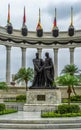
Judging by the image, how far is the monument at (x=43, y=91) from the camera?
4112 cm

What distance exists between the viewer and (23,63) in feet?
257

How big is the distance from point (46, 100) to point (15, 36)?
38.0 meters

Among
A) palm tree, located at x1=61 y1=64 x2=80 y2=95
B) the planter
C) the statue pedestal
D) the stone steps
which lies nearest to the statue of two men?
the statue pedestal

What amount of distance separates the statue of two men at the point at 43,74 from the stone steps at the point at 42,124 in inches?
587

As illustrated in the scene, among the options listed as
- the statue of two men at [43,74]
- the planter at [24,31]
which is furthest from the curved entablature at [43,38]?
the statue of two men at [43,74]

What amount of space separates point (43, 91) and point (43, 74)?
2315mm

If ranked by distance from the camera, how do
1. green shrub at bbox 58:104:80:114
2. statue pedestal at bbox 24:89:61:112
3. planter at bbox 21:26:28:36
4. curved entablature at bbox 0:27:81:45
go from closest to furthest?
green shrub at bbox 58:104:80:114
statue pedestal at bbox 24:89:61:112
curved entablature at bbox 0:27:81:45
planter at bbox 21:26:28:36

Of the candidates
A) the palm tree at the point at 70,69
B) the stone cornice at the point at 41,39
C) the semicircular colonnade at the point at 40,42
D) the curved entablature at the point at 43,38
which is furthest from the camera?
the curved entablature at the point at 43,38

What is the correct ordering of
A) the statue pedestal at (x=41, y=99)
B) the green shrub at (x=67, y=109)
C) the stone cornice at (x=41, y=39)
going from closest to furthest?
the green shrub at (x=67, y=109) → the statue pedestal at (x=41, y=99) → the stone cornice at (x=41, y=39)

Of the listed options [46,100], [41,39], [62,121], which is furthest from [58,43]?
[62,121]

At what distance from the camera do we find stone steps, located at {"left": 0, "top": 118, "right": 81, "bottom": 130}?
85.0 feet

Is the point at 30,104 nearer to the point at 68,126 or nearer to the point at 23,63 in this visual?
the point at 68,126

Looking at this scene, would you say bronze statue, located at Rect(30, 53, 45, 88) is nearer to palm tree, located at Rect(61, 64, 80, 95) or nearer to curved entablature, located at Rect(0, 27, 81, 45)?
palm tree, located at Rect(61, 64, 80, 95)

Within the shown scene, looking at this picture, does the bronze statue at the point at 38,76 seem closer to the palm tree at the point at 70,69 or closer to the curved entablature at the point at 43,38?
the palm tree at the point at 70,69
